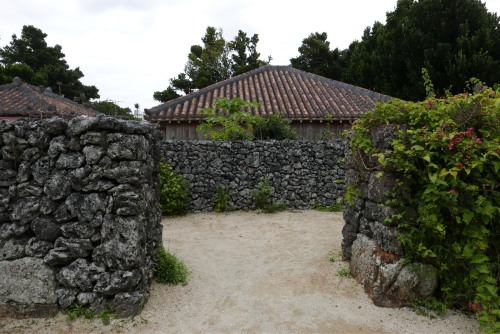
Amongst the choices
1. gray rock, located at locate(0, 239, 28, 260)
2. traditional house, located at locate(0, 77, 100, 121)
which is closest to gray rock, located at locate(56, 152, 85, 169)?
gray rock, located at locate(0, 239, 28, 260)

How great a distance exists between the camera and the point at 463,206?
10.1ft

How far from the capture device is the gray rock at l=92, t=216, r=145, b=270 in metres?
3.17

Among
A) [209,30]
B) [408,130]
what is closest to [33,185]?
[408,130]

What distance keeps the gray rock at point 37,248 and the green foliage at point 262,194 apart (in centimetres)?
610

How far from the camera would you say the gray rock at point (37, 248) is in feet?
10.4

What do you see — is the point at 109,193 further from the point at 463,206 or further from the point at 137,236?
the point at 463,206

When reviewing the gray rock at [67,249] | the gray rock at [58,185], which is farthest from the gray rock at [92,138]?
the gray rock at [67,249]

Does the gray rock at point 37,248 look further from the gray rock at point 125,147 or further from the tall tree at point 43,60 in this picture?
the tall tree at point 43,60

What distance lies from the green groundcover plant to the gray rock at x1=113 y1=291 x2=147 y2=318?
10.2ft

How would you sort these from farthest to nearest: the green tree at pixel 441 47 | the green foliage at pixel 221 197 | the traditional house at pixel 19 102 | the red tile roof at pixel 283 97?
the green tree at pixel 441 47, the traditional house at pixel 19 102, the red tile roof at pixel 283 97, the green foliage at pixel 221 197

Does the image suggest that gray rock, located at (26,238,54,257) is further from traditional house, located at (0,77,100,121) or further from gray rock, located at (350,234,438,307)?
traditional house, located at (0,77,100,121)

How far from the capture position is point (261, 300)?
149 inches

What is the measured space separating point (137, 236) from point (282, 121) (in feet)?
25.1

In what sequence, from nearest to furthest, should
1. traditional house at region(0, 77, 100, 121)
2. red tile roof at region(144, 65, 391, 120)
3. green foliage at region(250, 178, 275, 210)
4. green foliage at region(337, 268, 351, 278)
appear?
green foliage at region(337, 268, 351, 278) → green foliage at region(250, 178, 275, 210) → red tile roof at region(144, 65, 391, 120) → traditional house at region(0, 77, 100, 121)
